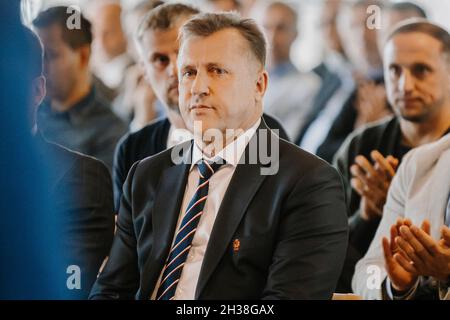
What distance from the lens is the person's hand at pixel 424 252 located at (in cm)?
243

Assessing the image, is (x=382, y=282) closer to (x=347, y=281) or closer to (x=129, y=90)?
(x=347, y=281)

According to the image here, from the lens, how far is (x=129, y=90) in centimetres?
299

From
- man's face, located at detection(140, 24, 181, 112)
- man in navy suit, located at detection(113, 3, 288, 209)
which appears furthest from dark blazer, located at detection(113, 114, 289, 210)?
man's face, located at detection(140, 24, 181, 112)

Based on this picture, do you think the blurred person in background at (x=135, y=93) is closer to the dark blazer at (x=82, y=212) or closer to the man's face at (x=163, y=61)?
the man's face at (x=163, y=61)

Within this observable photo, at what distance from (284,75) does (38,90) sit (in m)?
0.93

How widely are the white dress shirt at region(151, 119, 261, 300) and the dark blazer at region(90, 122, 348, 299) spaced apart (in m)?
0.03

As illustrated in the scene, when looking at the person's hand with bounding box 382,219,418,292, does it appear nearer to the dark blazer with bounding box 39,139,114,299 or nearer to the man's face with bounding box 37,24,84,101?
the dark blazer with bounding box 39,139,114,299

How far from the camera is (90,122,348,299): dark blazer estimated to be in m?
2.15

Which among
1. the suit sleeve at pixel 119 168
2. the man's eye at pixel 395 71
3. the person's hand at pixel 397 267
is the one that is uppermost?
the man's eye at pixel 395 71

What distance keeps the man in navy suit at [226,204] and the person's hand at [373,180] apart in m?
0.66

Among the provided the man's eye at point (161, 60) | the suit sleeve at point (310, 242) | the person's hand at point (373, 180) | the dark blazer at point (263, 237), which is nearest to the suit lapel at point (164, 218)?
the dark blazer at point (263, 237)
